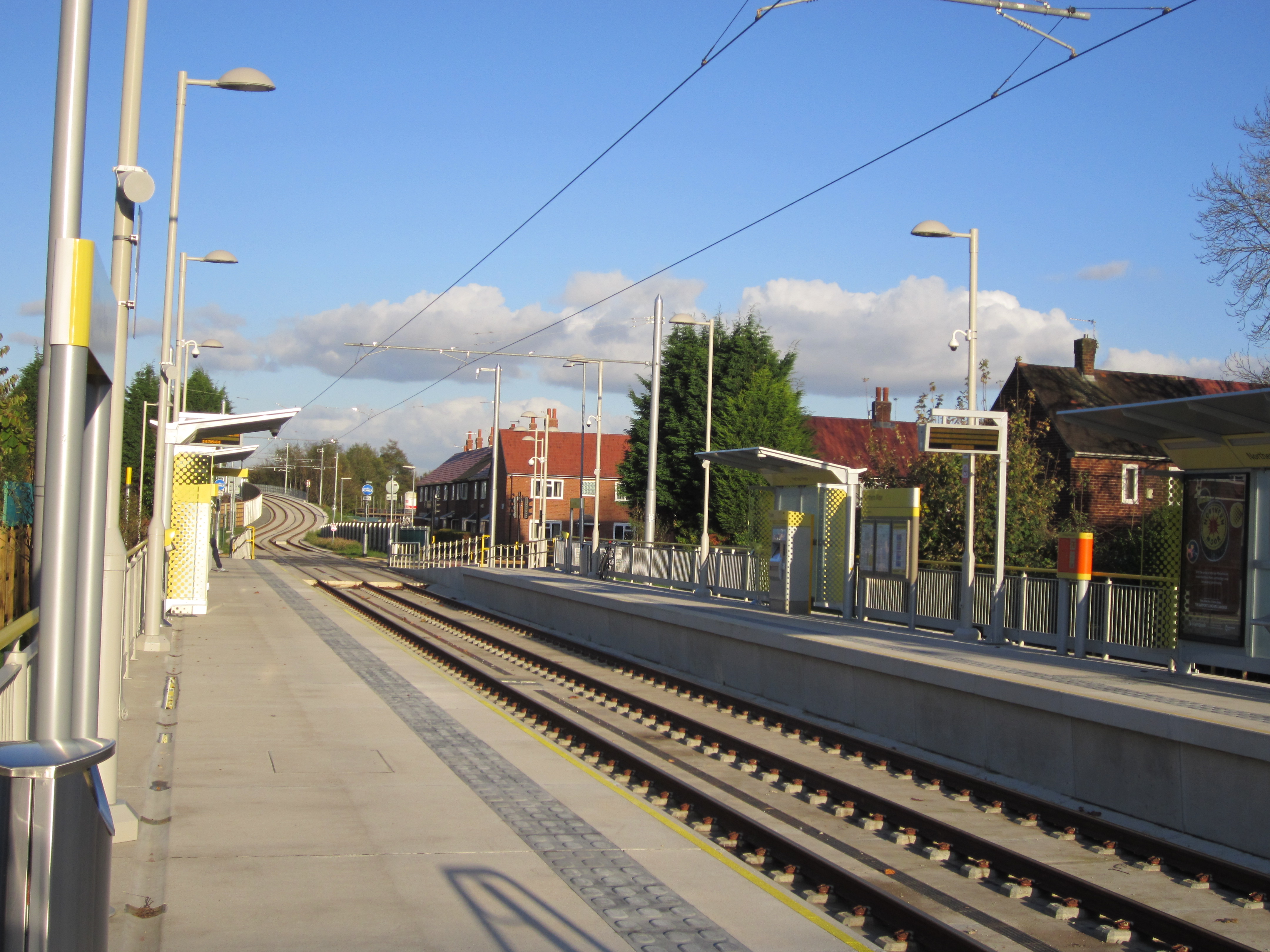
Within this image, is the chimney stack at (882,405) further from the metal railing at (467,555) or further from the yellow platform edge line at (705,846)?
the yellow platform edge line at (705,846)

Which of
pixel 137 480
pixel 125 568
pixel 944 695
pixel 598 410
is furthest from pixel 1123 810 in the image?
pixel 137 480

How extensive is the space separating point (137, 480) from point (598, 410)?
33.2 m

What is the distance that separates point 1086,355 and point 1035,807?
1591 inches

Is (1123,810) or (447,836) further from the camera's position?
(1123,810)

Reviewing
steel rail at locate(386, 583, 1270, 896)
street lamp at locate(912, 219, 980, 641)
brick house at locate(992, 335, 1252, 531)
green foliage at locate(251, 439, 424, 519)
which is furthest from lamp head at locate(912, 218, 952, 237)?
green foliage at locate(251, 439, 424, 519)

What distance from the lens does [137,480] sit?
215 feet

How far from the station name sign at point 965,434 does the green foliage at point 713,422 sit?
29071 mm

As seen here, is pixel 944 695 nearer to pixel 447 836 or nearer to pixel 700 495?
pixel 447 836

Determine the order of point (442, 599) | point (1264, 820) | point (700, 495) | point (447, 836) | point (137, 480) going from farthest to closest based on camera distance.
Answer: point (137, 480), point (700, 495), point (442, 599), point (1264, 820), point (447, 836)

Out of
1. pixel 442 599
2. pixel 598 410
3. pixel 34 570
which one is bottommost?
pixel 442 599

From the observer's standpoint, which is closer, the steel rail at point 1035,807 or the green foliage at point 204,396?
the steel rail at point 1035,807

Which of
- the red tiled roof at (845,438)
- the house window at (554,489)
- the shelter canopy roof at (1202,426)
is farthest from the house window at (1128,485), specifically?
the house window at (554,489)

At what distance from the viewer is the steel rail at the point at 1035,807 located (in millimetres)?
7551

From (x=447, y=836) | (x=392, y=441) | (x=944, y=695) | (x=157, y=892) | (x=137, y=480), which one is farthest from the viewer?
(x=392, y=441)
